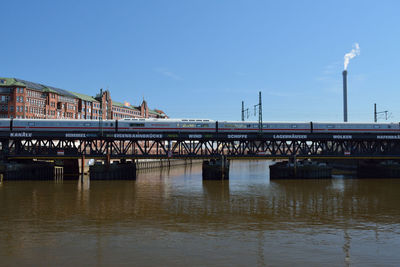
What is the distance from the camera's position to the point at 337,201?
4134 centimetres

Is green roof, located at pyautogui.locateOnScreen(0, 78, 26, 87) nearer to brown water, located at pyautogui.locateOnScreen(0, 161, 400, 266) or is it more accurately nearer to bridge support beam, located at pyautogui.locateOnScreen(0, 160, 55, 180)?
bridge support beam, located at pyautogui.locateOnScreen(0, 160, 55, 180)

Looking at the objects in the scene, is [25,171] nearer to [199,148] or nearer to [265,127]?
[199,148]

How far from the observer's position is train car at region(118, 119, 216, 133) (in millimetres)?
65688

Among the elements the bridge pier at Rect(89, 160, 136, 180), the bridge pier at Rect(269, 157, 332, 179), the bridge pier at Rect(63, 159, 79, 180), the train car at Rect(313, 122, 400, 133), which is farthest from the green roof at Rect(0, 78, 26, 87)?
the train car at Rect(313, 122, 400, 133)

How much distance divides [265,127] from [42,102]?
95122 mm

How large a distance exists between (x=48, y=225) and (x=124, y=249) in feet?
33.7

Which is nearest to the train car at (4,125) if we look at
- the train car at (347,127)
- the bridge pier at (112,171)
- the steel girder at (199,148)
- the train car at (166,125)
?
the steel girder at (199,148)

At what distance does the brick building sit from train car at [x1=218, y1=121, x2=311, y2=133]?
42.3 m

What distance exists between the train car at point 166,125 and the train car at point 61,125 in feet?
8.83

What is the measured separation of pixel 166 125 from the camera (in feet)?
218

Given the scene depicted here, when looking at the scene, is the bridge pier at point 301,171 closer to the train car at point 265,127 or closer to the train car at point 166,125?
the train car at point 265,127

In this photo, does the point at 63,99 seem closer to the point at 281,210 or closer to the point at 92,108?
the point at 92,108

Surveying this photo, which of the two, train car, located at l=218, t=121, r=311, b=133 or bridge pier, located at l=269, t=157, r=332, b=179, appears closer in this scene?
train car, located at l=218, t=121, r=311, b=133

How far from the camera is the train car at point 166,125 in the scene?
65688 mm
